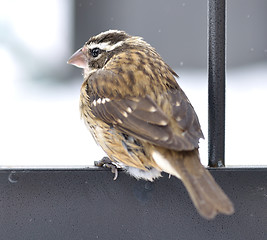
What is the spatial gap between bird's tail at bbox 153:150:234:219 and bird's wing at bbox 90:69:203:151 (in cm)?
7

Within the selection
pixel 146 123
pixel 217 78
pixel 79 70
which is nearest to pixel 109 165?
pixel 146 123

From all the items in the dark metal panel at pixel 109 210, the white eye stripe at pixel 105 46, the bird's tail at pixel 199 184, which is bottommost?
the dark metal panel at pixel 109 210

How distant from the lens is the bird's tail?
6.76 feet

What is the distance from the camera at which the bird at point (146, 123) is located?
2307mm

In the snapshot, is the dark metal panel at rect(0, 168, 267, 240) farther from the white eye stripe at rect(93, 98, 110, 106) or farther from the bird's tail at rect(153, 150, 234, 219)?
the white eye stripe at rect(93, 98, 110, 106)

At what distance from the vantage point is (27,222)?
7.80 feet

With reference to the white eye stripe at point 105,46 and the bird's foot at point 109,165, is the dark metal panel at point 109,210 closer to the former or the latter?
the bird's foot at point 109,165

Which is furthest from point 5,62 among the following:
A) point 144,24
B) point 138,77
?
point 138,77

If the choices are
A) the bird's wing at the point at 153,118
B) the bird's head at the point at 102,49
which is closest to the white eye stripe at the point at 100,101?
the bird's wing at the point at 153,118

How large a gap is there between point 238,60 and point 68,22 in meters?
3.01

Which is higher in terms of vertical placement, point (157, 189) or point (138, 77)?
point (138, 77)

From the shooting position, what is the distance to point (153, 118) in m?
2.61

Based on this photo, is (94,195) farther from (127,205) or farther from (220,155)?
(220,155)

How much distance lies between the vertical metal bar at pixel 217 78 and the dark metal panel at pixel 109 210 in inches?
10.3
